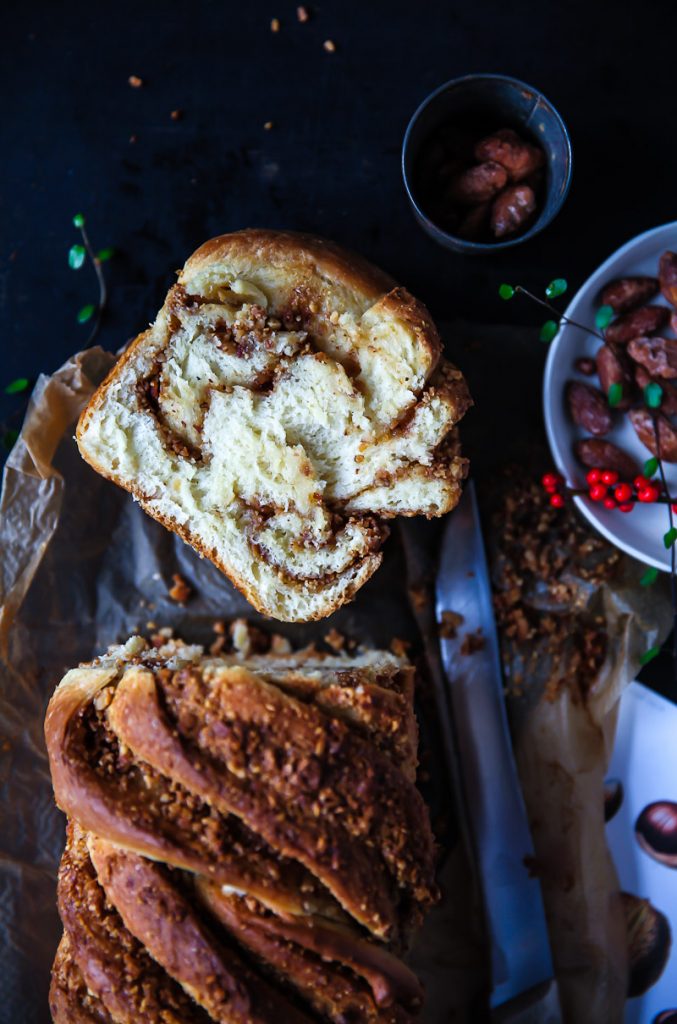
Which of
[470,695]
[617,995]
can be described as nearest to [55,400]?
[470,695]

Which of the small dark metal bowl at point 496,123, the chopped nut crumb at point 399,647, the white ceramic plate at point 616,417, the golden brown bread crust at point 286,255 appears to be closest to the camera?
the golden brown bread crust at point 286,255

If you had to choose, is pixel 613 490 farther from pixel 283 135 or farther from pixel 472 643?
pixel 283 135

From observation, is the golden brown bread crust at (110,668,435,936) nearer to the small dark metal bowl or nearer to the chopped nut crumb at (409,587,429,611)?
the chopped nut crumb at (409,587,429,611)

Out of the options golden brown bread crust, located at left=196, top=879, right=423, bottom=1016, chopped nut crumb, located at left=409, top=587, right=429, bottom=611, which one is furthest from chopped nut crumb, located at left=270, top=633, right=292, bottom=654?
golden brown bread crust, located at left=196, top=879, right=423, bottom=1016

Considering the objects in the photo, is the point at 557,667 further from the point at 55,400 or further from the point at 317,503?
the point at 55,400

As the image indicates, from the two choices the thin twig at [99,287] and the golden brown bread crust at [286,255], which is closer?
the golden brown bread crust at [286,255]

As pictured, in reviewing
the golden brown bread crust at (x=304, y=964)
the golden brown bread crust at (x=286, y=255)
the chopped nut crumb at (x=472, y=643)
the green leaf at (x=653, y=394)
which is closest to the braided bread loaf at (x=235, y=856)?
the golden brown bread crust at (x=304, y=964)

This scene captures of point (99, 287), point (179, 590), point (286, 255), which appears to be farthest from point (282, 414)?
Answer: point (99, 287)

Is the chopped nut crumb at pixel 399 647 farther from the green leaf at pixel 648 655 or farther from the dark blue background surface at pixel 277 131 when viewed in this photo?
the dark blue background surface at pixel 277 131
